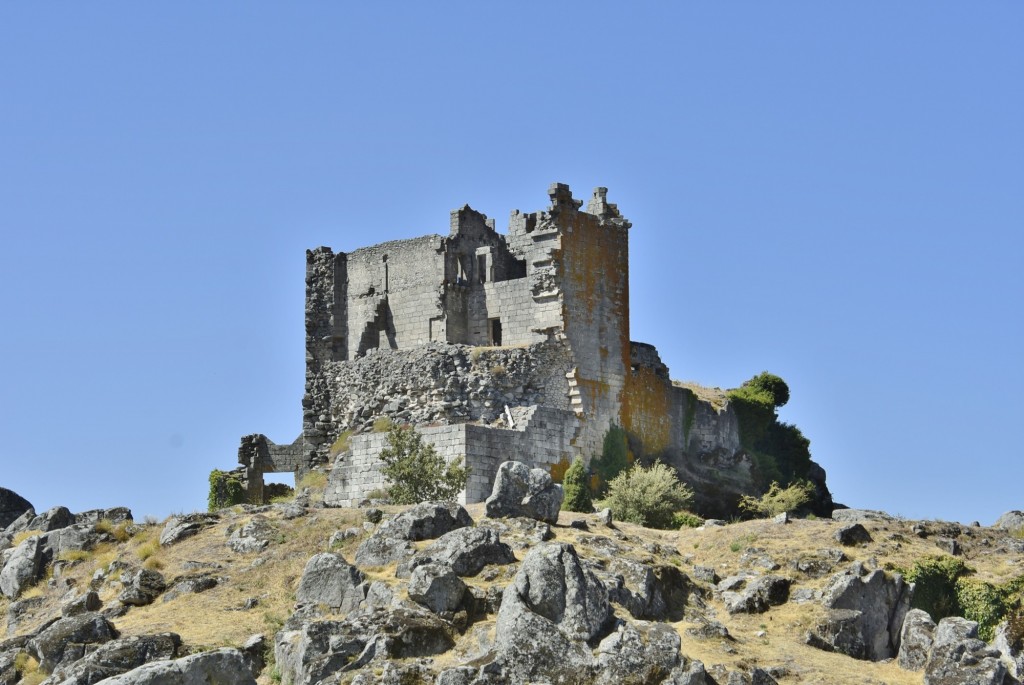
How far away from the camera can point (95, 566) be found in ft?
130

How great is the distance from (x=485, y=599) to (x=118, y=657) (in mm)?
5831

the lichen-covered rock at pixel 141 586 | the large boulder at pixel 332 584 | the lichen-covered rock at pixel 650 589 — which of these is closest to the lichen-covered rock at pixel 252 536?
the lichen-covered rock at pixel 141 586

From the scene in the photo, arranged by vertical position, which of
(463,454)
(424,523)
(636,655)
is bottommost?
(636,655)

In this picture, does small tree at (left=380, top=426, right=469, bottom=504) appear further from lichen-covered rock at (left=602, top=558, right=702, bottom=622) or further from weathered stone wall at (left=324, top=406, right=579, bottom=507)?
lichen-covered rock at (left=602, top=558, right=702, bottom=622)

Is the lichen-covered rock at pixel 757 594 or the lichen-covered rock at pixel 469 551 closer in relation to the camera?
the lichen-covered rock at pixel 469 551

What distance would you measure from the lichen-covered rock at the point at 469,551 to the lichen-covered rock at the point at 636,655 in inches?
142

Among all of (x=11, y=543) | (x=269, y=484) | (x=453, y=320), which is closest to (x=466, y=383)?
(x=453, y=320)

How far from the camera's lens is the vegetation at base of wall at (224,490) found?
53.1m

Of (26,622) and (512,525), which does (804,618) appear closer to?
(512,525)

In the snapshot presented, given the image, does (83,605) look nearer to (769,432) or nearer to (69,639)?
(69,639)

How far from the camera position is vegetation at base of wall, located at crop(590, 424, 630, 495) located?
50469mm

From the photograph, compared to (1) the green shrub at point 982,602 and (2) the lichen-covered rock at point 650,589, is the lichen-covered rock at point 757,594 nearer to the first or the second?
(2) the lichen-covered rock at point 650,589

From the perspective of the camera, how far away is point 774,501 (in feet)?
174

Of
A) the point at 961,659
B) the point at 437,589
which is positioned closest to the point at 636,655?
the point at 437,589
